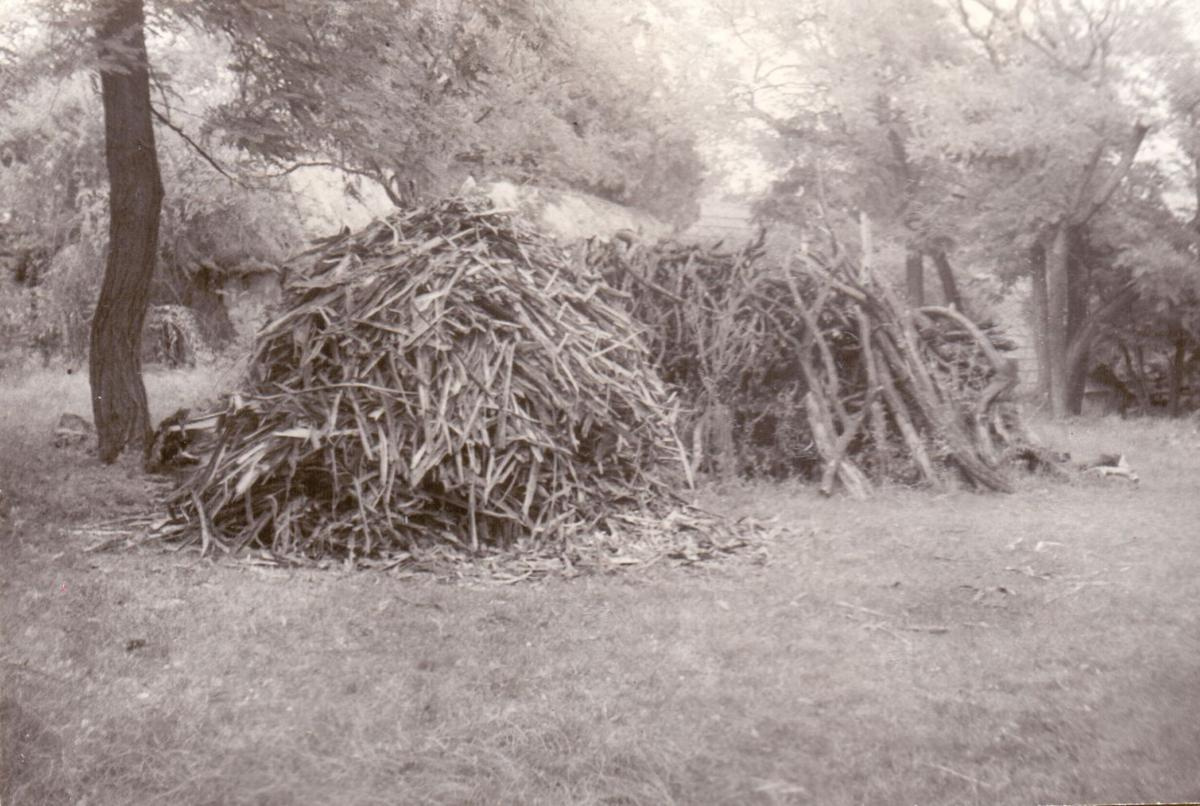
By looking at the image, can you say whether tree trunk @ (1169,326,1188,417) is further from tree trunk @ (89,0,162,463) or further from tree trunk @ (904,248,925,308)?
tree trunk @ (89,0,162,463)

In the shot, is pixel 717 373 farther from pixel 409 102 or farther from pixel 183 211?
pixel 183 211

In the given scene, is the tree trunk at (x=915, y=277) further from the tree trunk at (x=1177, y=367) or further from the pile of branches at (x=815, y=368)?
the tree trunk at (x=1177, y=367)

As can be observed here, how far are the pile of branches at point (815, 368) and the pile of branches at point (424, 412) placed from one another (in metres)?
1.28

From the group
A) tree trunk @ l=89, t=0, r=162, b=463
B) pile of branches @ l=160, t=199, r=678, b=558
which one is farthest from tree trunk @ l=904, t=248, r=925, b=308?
tree trunk @ l=89, t=0, r=162, b=463

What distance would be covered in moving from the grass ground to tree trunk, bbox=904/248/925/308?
5.18 feet

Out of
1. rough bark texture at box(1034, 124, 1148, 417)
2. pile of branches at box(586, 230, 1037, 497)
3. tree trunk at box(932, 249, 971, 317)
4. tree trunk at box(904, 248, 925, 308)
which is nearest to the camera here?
rough bark texture at box(1034, 124, 1148, 417)

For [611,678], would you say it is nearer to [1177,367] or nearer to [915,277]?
[1177,367]

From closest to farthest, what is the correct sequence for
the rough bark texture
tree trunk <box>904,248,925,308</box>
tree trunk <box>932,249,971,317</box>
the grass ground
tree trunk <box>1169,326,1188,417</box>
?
the grass ground, the rough bark texture, tree trunk <box>1169,326,1188,417</box>, tree trunk <box>932,249,971,317</box>, tree trunk <box>904,248,925,308</box>

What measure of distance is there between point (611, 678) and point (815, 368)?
393 cm

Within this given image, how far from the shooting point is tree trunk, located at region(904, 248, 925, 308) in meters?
5.22

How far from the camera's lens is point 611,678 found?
9.75ft

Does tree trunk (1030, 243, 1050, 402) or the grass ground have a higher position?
tree trunk (1030, 243, 1050, 402)

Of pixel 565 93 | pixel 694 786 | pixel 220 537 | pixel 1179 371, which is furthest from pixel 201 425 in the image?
pixel 1179 371

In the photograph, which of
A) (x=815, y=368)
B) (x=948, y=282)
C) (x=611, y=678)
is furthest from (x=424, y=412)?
(x=815, y=368)
